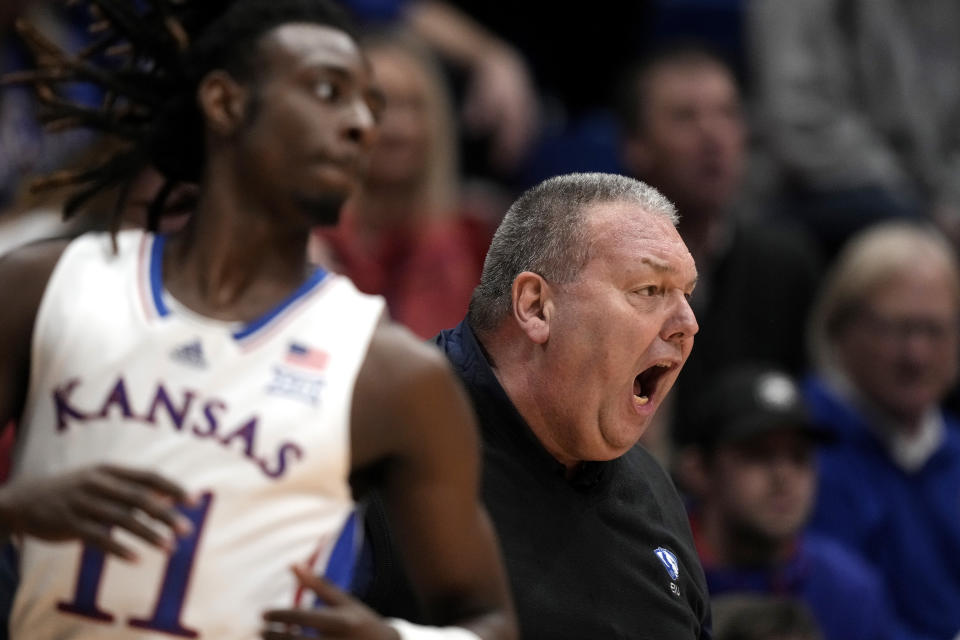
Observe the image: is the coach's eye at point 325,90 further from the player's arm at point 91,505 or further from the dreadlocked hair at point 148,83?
the player's arm at point 91,505

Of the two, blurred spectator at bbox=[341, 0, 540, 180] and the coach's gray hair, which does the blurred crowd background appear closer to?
blurred spectator at bbox=[341, 0, 540, 180]

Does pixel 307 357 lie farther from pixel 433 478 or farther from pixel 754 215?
pixel 754 215

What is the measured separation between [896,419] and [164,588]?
3737mm

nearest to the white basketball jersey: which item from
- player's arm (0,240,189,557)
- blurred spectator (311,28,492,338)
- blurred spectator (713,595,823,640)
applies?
player's arm (0,240,189,557)

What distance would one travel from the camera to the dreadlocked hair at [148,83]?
268 centimetres

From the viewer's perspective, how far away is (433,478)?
93.0 inches

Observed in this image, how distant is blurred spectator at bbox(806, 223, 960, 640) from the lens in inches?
208

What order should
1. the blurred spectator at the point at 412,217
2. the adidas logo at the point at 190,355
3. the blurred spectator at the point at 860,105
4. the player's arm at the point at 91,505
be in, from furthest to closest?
the blurred spectator at the point at 860,105 → the blurred spectator at the point at 412,217 → the adidas logo at the point at 190,355 → the player's arm at the point at 91,505

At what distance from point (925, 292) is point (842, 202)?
36.6 inches

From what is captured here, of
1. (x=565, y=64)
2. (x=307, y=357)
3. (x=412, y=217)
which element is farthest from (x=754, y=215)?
(x=307, y=357)

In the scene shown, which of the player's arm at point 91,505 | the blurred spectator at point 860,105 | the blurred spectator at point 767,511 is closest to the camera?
the player's arm at point 91,505

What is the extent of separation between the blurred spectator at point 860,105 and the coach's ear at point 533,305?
12.3 feet

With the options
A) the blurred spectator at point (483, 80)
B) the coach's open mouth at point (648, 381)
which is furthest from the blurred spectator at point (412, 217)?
the coach's open mouth at point (648, 381)

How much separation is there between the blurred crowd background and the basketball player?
1.44 m
